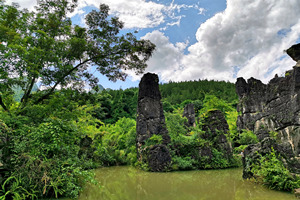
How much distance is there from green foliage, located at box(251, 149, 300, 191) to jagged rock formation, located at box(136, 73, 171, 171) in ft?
16.3

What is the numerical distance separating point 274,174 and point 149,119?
24.2 feet

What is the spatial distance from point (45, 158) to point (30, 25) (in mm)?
4507

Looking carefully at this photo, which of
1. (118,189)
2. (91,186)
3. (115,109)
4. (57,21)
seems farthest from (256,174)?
Result: (115,109)

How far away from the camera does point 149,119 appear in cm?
1230

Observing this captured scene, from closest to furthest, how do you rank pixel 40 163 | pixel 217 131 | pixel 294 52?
pixel 40 163 → pixel 294 52 → pixel 217 131

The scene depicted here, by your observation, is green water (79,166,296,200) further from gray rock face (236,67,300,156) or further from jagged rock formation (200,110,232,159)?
jagged rock formation (200,110,232,159)

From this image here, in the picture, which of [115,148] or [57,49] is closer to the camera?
[57,49]

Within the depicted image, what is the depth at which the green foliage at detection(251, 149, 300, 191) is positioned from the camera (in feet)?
18.0

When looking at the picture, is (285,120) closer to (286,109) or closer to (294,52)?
(286,109)

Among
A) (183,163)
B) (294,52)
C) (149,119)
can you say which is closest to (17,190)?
(183,163)

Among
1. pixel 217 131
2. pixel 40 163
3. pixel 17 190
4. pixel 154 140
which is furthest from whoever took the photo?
pixel 217 131

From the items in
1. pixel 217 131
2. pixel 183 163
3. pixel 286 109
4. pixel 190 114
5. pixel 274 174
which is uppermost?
pixel 190 114

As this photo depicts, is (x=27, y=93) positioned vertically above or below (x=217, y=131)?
above

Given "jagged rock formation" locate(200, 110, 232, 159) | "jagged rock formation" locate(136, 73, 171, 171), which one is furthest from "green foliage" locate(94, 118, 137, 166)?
"jagged rock formation" locate(200, 110, 232, 159)
